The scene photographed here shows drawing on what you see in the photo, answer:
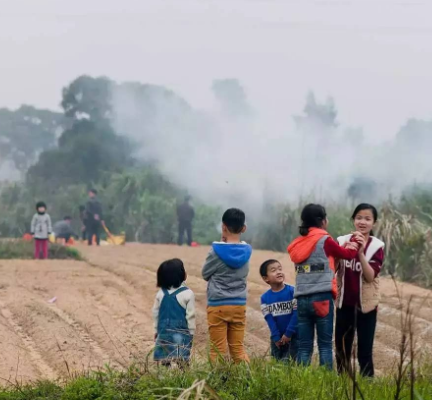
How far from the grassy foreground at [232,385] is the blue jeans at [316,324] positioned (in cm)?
52

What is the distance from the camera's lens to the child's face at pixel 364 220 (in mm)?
5898

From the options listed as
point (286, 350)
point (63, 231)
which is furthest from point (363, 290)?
point (63, 231)

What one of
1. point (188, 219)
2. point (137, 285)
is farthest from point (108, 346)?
point (188, 219)

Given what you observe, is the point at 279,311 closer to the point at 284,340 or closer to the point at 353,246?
the point at 284,340

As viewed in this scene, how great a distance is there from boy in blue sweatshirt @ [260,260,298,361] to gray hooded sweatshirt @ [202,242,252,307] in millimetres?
184

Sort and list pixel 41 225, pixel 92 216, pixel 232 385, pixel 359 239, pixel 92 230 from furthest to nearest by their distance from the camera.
Result: pixel 92 230 < pixel 92 216 < pixel 41 225 < pixel 359 239 < pixel 232 385

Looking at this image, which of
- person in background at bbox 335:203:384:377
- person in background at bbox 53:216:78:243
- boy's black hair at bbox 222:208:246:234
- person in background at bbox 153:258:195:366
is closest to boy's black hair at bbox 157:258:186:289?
person in background at bbox 153:258:195:366

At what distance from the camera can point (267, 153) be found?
919 inches

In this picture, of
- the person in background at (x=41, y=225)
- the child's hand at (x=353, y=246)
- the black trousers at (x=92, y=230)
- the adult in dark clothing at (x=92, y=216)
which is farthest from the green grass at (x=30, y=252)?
the child's hand at (x=353, y=246)

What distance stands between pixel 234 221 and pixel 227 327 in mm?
766

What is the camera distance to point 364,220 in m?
5.90

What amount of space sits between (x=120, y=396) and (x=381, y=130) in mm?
18368

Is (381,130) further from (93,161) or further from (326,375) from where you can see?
(326,375)

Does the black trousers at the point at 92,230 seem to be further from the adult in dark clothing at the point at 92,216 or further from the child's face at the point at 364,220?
the child's face at the point at 364,220
